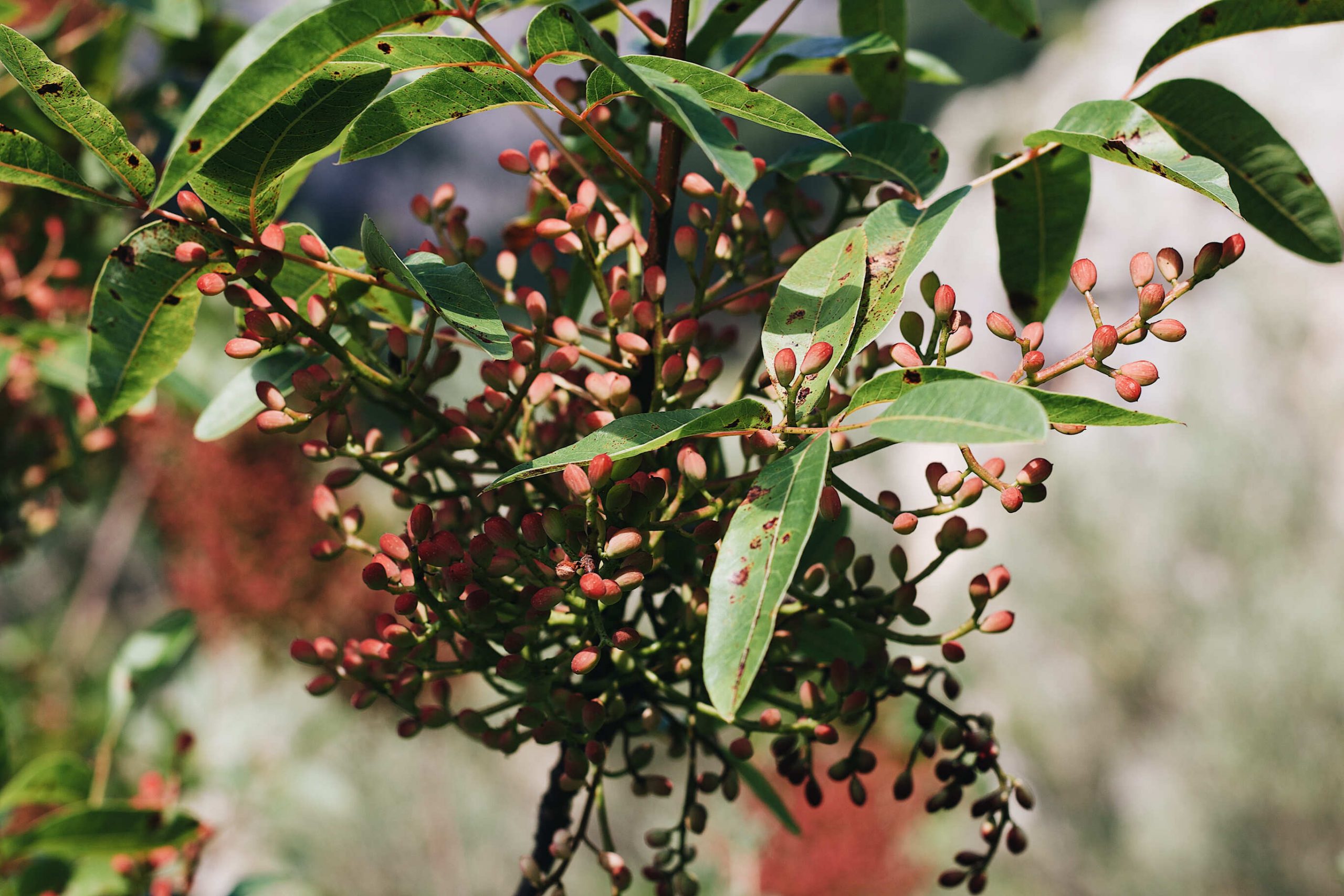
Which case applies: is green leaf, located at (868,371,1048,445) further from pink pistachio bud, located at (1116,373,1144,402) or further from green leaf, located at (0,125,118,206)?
green leaf, located at (0,125,118,206)

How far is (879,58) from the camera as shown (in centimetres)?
57

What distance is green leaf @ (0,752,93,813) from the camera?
76cm

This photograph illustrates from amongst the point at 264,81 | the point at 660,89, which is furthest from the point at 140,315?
the point at 660,89

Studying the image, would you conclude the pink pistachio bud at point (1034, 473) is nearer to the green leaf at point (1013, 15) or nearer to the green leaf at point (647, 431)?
the green leaf at point (647, 431)

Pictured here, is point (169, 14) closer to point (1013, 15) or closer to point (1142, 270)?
point (1013, 15)

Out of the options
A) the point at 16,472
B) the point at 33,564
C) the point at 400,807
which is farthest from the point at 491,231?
the point at 16,472

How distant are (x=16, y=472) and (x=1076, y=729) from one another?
3542 mm

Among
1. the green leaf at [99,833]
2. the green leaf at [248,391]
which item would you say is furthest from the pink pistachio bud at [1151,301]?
the green leaf at [99,833]

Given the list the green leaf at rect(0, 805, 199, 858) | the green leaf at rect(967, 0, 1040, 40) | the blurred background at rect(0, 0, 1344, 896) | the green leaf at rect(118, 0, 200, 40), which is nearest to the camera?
the green leaf at rect(967, 0, 1040, 40)

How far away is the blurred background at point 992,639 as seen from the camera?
67.7 inches

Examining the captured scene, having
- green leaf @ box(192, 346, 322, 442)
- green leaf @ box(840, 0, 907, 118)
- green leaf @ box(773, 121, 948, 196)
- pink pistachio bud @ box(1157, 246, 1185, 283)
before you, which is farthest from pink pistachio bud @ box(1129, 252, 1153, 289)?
green leaf @ box(192, 346, 322, 442)

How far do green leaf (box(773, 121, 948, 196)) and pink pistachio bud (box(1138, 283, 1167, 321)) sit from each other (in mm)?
127

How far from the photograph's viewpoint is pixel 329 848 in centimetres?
267

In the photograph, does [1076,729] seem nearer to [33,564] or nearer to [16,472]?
[16,472]
